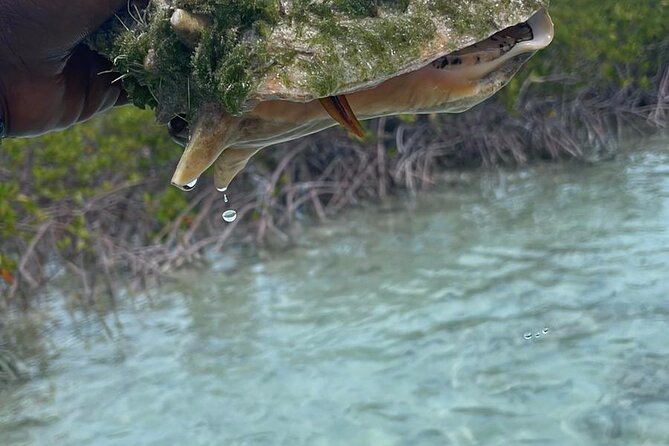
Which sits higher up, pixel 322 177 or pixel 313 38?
pixel 313 38

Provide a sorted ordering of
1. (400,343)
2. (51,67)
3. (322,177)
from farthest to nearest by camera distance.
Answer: (322,177), (400,343), (51,67)

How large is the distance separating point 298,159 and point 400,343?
11.6ft

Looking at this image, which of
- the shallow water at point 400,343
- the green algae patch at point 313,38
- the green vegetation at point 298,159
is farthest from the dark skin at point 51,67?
the green vegetation at point 298,159

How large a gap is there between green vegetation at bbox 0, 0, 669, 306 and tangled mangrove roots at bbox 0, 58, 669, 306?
0.02m

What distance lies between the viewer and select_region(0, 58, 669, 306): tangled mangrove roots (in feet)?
21.5

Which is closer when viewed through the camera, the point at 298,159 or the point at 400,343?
the point at 400,343

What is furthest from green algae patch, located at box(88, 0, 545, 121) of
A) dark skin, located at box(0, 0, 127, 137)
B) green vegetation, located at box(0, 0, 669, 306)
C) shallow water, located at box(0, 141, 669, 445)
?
green vegetation, located at box(0, 0, 669, 306)

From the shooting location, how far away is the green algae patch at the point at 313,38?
1.17 m

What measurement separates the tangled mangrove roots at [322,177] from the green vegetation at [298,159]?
0.02m

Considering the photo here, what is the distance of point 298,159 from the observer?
7.98 m

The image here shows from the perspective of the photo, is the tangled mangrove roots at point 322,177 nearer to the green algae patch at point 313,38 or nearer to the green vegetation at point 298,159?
the green vegetation at point 298,159

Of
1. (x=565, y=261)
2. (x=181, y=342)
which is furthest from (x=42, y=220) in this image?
(x=565, y=261)

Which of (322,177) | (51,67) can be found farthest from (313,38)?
(322,177)

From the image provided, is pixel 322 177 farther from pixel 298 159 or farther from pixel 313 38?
pixel 313 38
